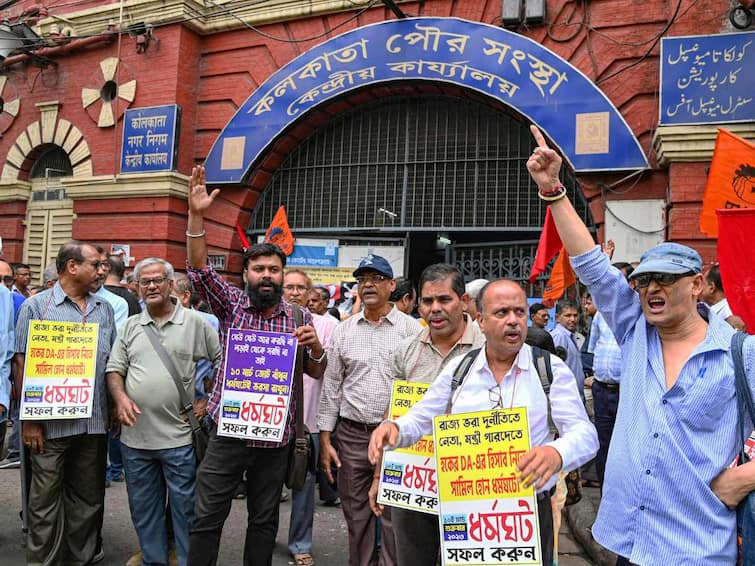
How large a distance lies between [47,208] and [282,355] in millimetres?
11352

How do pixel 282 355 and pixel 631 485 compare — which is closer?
pixel 631 485

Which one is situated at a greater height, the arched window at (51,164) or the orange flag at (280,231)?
the arched window at (51,164)

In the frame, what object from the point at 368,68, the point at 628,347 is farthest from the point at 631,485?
the point at 368,68

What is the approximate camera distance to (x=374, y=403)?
4.25 meters

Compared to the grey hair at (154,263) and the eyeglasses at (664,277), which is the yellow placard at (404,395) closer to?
the eyeglasses at (664,277)

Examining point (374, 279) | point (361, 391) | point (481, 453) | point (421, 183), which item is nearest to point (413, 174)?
point (421, 183)

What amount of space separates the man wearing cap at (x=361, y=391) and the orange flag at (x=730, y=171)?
321 cm

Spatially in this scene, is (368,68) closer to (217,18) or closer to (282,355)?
(217,18)

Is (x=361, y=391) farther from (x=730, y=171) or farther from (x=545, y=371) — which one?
(x=730, y=171)

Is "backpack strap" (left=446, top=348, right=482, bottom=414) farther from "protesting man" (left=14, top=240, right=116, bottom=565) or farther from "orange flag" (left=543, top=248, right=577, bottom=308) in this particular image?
"orange flag" (left=543, top=248, right=577, bottom=308)

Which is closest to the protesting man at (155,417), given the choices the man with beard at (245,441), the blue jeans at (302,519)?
the man with beard at (245,441)

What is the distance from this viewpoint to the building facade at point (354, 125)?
30.2ft

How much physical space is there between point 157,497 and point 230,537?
114 cm

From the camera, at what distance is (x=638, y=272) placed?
8.32 feet
